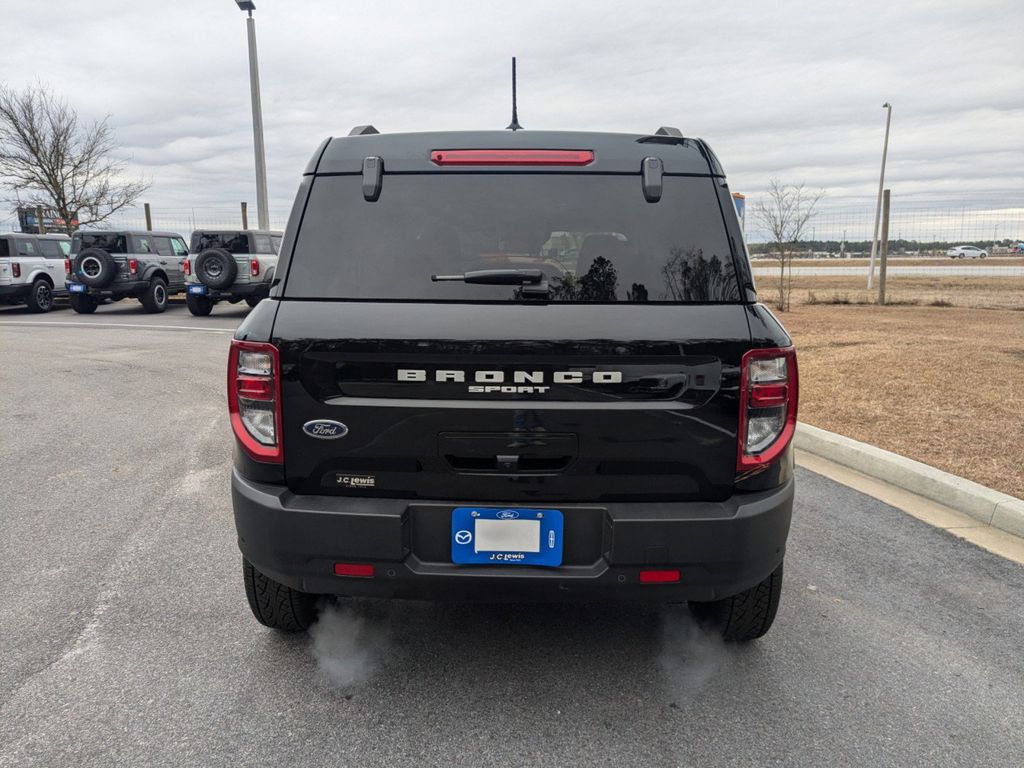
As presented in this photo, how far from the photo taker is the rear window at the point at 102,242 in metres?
18.0

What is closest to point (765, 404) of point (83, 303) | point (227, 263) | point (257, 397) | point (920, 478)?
point (257, 397)

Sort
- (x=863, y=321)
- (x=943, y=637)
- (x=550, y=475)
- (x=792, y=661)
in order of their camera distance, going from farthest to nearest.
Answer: (x=863, y=321)
(x=943, y=637)
(x=792, y=661)
(x=550, y=475)

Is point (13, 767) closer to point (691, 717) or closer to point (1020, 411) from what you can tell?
point (691, 717)

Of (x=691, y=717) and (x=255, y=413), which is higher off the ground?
(x=255, y=413)

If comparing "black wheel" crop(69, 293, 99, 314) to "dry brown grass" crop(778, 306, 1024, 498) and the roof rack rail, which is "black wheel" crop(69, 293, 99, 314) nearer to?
"dry brown grass" crop(778, 306, 1024, 498)

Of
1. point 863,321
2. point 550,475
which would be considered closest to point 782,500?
point 550,475

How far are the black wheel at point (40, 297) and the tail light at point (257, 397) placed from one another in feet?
65.0

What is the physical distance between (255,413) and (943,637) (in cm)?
286

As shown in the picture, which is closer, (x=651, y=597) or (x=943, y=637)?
(x=651, y=597)

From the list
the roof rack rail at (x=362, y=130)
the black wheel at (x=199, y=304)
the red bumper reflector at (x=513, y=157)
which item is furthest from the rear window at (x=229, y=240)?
the red bumper reflector at (x=513, y=157)

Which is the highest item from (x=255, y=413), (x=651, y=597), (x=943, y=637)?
(x=255, y=413)

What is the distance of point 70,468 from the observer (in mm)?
5547

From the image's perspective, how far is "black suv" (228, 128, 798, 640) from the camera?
2410 mm

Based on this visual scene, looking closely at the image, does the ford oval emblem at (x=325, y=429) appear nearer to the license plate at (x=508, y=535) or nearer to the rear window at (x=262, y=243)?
the license plate at (x=508, y=535)
